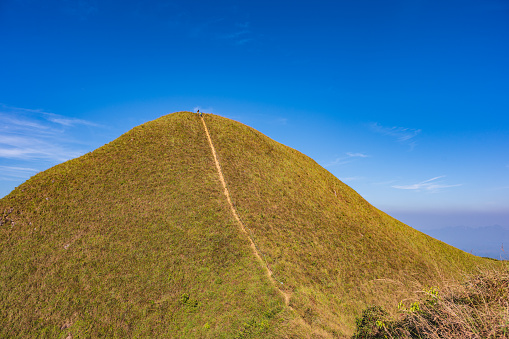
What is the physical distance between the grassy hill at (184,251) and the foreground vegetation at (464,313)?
3924 mm

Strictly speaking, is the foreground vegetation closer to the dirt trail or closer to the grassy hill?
the grassy hill

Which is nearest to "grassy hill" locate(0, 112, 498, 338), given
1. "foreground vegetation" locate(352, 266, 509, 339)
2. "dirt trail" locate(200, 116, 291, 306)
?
"dirt trail" locate(200, 116, 291, 306)

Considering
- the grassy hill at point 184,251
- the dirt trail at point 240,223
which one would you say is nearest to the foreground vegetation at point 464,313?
the grassy hill at point 184,251

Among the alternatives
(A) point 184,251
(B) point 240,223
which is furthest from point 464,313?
(B) point 240,223

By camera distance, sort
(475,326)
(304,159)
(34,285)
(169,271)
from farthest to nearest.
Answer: (304,159)
(169,271)
(34,285)
(475,326)

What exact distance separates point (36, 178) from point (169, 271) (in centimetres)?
2199

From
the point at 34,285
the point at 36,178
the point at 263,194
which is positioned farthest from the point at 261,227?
the point at 36,178

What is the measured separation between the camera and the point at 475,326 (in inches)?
269

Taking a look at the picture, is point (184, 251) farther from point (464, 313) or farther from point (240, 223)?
point (464, 313)

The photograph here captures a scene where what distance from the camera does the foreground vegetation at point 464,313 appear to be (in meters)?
6.50

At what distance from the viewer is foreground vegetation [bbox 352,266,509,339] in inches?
256

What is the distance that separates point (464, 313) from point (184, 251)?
23315 mm

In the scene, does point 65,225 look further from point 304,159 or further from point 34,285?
point 304,159

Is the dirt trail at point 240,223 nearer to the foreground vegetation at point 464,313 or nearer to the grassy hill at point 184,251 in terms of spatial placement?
the grassy hill at point 184,251
